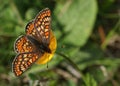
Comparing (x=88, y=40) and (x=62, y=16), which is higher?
(x=62, y=16)

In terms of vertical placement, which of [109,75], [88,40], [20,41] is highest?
[20,41]

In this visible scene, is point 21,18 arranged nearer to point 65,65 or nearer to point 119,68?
point 65,65

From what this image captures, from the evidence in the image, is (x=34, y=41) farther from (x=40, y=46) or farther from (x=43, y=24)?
(x=43, y=24)

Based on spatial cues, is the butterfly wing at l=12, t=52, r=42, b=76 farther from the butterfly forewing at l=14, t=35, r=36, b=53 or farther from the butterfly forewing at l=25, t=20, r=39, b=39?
the butterfly forewing at l=25, t=20, r=39, b=39

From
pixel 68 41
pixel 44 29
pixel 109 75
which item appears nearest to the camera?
pixel 44 29

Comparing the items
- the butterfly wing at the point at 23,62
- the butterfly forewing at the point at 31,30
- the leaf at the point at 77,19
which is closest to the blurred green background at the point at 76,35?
the leaf at the point at 77,19

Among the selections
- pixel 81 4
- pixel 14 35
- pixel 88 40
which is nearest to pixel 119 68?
pixel 88 40

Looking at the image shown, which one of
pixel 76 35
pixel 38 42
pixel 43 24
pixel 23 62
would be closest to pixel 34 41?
pixel 38 42
